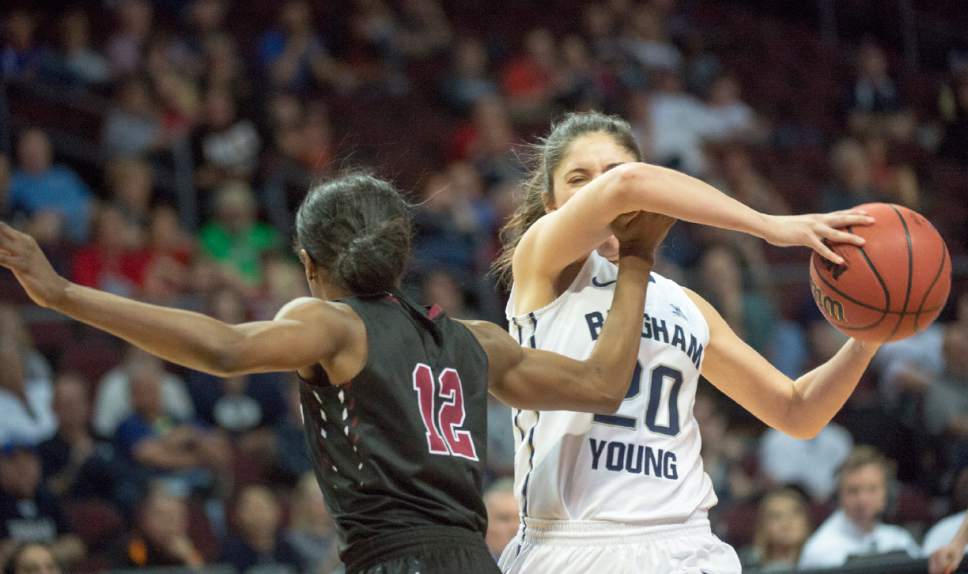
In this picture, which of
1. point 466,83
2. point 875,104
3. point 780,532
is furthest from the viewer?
point 875,104

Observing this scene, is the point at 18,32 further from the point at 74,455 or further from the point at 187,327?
the point at 187,327

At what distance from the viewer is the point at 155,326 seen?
2553 millimetres

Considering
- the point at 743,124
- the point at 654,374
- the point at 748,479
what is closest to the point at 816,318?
the point at 748,479

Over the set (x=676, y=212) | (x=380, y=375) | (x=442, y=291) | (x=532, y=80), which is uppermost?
(x=532, y=80)

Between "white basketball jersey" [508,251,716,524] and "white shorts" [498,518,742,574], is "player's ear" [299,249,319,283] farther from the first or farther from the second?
"white shorts" [498,518,742,574]

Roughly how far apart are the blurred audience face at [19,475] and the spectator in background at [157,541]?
55 centimetres

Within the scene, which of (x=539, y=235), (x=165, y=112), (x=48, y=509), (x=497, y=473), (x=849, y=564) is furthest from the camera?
(x=165, y=112)

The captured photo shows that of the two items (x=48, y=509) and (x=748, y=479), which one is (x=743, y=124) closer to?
(x=748, y=479)

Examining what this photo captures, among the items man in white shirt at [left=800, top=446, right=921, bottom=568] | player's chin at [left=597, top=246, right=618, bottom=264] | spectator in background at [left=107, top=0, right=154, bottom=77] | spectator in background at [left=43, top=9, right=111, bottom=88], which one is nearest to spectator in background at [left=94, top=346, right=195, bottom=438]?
spectator in background at [left=43, top=9, right=111, bottom=88]

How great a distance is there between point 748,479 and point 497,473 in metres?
1.84

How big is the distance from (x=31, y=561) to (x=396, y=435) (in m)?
3.77

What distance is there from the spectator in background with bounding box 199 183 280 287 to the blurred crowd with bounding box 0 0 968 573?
2 centimetres

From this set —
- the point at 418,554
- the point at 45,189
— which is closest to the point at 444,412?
the point at 418,554

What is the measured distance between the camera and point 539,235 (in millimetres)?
3479
